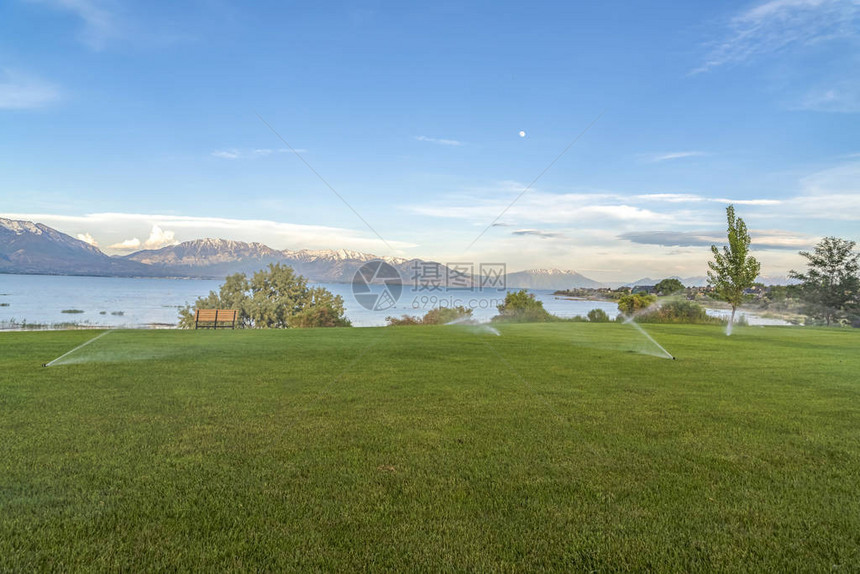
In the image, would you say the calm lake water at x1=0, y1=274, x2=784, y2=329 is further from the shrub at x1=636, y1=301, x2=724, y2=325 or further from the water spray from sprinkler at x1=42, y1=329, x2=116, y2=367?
the water spray from sprinkler at x1=42, y1=329, x2=116, y2=367

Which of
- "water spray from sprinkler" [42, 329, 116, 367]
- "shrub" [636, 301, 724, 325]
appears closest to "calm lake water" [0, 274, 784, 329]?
"shrub" [636, 301, 724, 325]

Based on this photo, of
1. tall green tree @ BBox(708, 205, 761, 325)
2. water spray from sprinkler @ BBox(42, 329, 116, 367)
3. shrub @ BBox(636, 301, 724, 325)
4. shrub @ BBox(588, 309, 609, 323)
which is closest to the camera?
water spray from sprinkler @ BBox(42, 329, 116, 367)

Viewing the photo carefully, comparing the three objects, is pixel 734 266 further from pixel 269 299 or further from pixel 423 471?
pixel 269 299

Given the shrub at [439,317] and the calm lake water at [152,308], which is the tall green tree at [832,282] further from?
the shrub at [439,317]

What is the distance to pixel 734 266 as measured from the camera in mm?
23188

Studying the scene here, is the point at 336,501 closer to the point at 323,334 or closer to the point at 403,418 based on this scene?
the point at 403,418

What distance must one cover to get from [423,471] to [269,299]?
4254 centimetres

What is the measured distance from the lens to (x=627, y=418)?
265 inches

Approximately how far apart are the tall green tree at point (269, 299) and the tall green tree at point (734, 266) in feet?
89.4

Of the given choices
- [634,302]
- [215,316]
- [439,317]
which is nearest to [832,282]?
[634,302]

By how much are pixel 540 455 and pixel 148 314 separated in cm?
5974

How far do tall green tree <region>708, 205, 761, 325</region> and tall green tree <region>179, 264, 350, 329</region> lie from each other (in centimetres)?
2726

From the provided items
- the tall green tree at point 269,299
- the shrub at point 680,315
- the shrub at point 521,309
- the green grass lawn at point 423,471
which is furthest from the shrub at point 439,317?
the green grass lawn at point 423,471

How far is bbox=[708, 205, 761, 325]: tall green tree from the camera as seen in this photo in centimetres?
2273
